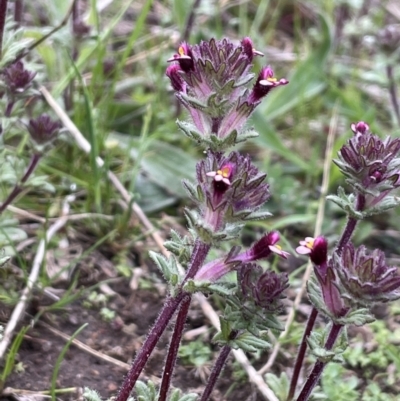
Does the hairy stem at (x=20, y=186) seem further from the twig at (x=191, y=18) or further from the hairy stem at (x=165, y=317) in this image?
the twig at (x=191, y=18)

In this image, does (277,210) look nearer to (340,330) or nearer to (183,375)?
(183,375)

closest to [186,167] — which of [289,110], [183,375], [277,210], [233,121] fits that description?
[277,210]

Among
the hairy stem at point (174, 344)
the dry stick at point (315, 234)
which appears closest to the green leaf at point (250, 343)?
the hairy stem at point (174, 344)

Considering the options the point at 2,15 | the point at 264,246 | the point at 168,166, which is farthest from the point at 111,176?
the point at 264,246

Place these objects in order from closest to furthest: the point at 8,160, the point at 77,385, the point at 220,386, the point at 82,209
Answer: the point at 77,385, the point at 220,386, the point at 8,160, the point at 82,209

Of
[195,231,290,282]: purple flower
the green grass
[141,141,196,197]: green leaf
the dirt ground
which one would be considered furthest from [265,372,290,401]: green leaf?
[141,141,196,197]: green leaf

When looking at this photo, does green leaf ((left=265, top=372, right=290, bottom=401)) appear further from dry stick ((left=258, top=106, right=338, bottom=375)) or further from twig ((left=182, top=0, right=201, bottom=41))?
twig ((left=182, top=0, right=201, bottom=41))
